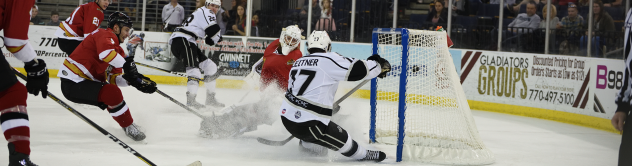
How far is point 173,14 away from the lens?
9.91 m

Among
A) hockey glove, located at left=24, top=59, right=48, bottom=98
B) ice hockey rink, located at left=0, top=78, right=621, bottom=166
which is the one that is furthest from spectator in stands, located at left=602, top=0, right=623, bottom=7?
hockey glove, located at left=24, top=59, right=48, bottom=98

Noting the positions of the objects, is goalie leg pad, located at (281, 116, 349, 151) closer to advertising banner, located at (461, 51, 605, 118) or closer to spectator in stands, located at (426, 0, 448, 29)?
advertising banner, located at (461, 51, 605, 118)

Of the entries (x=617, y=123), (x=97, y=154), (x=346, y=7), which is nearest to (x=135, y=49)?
(x=346, y=7)

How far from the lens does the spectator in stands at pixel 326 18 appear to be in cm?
925

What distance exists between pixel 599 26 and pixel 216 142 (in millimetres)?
4845

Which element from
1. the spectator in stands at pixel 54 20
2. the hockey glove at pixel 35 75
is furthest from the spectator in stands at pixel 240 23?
the hockey glove at pixel 35 75

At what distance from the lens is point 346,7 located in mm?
9141

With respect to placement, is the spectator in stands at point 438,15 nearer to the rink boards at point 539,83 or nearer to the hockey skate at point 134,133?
the rink boards at point 539,83

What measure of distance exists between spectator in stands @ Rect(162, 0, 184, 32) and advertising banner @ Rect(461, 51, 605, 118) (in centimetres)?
463

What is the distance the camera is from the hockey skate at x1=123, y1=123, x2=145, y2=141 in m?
4.05

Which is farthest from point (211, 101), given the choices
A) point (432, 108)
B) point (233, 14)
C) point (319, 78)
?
point (233, 14)

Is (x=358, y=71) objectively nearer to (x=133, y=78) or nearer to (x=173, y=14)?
(x=133, y=78)

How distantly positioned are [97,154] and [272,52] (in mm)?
1460

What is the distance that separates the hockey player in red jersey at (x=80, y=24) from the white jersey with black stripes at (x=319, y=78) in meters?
Result: 2.85
